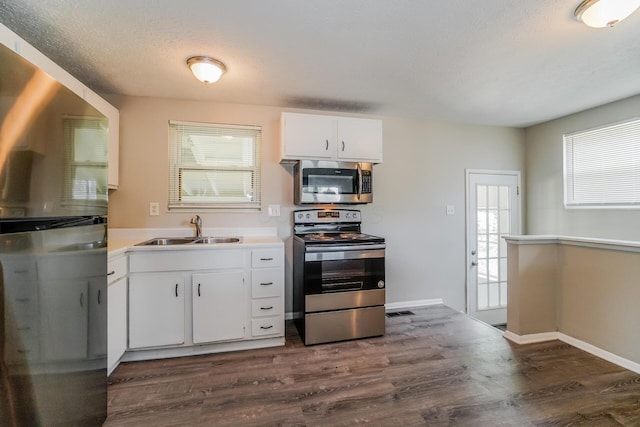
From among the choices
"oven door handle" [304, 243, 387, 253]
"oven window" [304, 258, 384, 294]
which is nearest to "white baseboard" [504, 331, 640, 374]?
"oven window" [304, 258, 384, 294]

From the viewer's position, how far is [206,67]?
213 centimetres

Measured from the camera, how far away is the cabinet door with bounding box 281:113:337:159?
109 inches

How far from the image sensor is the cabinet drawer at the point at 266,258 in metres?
2.46

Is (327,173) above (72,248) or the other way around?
above

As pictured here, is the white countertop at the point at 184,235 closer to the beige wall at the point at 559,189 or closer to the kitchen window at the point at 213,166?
the kitchen window at the point at 213,166

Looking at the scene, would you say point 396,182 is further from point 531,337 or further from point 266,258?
point 531,337

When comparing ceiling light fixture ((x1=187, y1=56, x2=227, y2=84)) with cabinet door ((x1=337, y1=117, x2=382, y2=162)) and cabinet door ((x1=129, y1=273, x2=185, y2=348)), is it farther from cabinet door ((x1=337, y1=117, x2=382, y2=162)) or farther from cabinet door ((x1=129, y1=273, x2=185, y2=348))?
cabinet door ((x1=129, y1=273, x2=185, y2=348))

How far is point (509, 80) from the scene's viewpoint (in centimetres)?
252

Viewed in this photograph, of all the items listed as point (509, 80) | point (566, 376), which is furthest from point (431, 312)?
point (509, 80)

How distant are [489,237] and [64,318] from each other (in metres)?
4.26

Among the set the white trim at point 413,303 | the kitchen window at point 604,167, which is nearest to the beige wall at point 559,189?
the kitchen window at point 604,167

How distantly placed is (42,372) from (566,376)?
307 cm

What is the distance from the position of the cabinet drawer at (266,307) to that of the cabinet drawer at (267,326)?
46 mm

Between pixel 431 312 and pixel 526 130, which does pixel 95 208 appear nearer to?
pixel 431 312
